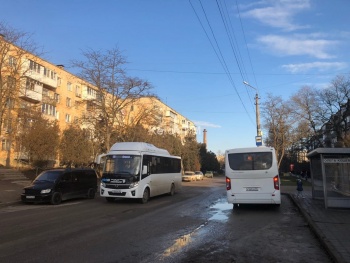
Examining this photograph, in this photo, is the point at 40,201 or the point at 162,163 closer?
the point at 40,201

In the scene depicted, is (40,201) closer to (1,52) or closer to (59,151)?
(1,52)

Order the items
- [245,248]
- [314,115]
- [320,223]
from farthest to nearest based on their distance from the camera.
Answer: [314,115], [320,223], [245,248]

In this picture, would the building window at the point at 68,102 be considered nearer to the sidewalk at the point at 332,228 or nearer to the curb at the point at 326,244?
the sidewalk at the point at 332,228

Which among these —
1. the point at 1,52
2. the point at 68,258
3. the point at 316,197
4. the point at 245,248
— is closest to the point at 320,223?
the point at 245,248

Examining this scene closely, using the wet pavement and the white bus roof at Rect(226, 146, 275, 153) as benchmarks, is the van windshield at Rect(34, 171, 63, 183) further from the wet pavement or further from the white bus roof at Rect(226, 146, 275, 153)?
the white bus roof at Rect(226, 146, 275, 153)

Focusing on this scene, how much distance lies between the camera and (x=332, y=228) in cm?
979

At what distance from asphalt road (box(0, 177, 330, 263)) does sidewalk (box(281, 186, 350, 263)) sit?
0.27 meters

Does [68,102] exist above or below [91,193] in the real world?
above

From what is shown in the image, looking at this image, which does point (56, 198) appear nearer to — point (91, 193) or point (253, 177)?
point (91, 193)

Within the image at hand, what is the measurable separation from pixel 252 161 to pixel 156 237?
7.22 meters

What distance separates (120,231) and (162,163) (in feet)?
39.1

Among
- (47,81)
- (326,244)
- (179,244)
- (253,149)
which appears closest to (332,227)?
(326,244)

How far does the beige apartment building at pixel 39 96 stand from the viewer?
26.5m

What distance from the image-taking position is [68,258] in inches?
272
